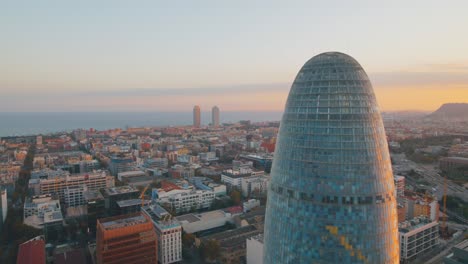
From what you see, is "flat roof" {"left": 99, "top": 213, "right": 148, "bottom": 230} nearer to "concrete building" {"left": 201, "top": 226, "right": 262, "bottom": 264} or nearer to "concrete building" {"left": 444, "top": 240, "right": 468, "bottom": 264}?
"concrete building" {"left": 201, "top": 226, "right": 262, "bottom": 264}

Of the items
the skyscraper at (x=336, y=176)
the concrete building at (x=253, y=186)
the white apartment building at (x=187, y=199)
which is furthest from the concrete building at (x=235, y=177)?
the skyscraper at (x=336, y=176)

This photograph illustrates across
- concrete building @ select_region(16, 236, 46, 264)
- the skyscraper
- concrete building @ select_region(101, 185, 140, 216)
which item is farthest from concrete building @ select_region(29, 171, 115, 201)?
the skyscraper

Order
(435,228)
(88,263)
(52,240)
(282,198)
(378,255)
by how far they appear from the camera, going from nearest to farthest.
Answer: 1. (378,255)
2. (282,198)
3. (88,263)
4. (435,228)
5. (52,240)

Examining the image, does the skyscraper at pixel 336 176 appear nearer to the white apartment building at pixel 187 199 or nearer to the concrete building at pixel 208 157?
the white apartment building at pixel 187 199

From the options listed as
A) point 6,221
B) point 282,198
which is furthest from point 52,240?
point 282,198

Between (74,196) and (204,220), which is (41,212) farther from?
(204,220)

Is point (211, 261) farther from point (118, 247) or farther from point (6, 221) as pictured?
point (6, 221)
